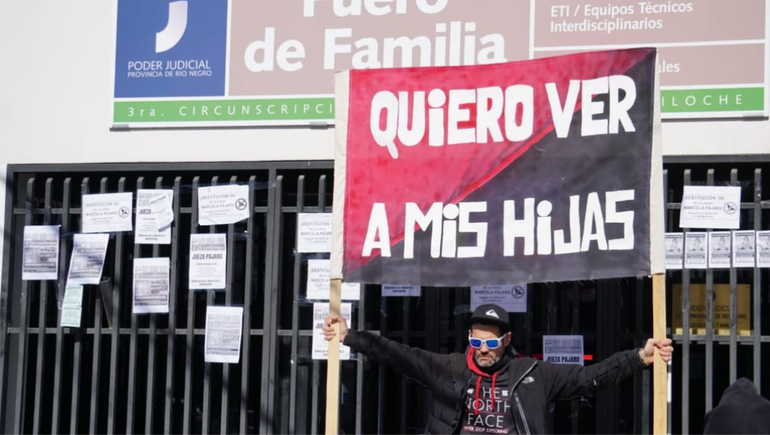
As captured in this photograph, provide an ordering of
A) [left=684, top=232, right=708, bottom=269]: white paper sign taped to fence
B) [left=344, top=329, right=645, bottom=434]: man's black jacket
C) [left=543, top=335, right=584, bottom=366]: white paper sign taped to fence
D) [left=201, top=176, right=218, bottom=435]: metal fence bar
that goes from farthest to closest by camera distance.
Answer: [left=201, top=176, right=218, bottom=435]: metal fence bar → [left=543, top=335, right=584, bottom=366]: white paper sign taped to fence → [left=684, top=232, right=708, bottom=269]: white paper sign taped to fence → [left=344, top=329, right=645, bottom=434]: man's black jacket

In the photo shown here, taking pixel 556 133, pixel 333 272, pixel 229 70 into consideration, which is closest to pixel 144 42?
pixel 229 70

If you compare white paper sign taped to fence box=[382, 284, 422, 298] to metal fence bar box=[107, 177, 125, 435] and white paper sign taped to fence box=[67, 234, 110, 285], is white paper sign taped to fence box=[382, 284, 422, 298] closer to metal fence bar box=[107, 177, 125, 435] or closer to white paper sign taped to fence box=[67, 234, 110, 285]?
metal fence bar box=[107, 177, 125, 435]

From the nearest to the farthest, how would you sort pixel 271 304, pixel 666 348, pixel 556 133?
pixel 666 348 → pixel 556 133 → pixel 271 304

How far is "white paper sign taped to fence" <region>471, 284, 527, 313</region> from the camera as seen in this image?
25.0ft

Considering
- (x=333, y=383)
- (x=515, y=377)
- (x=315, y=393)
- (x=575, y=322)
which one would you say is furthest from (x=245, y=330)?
(x=515, y=377)

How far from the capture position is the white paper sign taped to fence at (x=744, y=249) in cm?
722

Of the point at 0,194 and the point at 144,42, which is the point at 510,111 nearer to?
the point at 144,42

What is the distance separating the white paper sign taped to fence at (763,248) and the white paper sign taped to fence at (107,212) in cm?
396

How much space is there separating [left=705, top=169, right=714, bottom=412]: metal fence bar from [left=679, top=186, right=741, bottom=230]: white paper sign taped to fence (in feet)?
0.23

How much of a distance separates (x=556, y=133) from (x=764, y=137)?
5.73 ft

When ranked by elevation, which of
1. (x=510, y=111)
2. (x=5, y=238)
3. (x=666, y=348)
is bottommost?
(x=666, y=348)

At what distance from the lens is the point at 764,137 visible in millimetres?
7160

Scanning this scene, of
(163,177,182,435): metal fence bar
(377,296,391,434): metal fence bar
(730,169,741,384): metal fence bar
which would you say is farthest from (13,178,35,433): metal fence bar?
(730,169,741,384): metal fence bar

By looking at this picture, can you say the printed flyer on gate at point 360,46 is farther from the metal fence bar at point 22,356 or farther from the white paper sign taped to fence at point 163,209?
the metal fence bar at point 22,356
